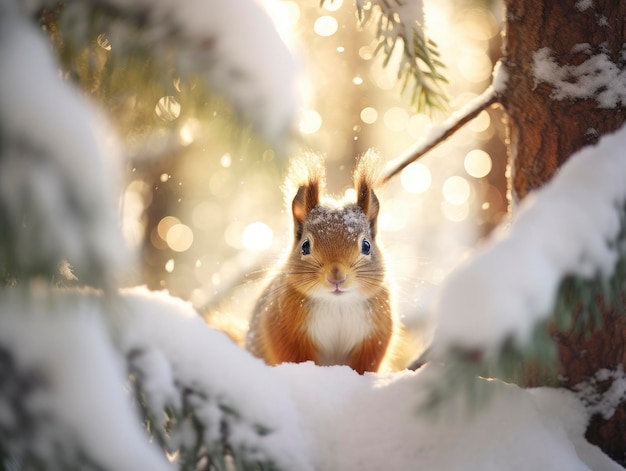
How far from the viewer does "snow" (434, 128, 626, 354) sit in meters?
0.48

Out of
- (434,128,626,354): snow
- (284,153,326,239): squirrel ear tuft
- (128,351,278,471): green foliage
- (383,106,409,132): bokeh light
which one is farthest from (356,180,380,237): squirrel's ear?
(383,106,409,132): bokeh light

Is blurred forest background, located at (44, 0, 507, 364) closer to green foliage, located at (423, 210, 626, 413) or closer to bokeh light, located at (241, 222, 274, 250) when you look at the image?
bokeh light, located at (241, 222, 274, 250)

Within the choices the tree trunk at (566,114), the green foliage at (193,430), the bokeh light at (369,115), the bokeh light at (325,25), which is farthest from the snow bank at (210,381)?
the bokeh light at (369,115)

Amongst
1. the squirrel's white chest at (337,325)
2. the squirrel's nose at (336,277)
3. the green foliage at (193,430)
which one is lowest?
the squirrel's white chest at (337,325)

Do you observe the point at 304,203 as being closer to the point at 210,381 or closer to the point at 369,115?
the point at 210,381

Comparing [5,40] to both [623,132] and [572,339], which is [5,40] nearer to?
[623,132]

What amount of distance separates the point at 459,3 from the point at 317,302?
0.76m

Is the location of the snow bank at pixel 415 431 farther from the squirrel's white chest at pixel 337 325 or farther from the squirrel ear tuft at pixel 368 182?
the squirrel ear tuft at pixel 368 182

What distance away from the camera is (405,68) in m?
1.09

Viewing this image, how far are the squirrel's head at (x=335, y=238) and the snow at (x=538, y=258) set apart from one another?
26.4 inches

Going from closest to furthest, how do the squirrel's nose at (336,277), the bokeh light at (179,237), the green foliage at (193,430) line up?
the green foliage at (193,430) < the squirrel's nose at (336,277) < the bokeh light at (179,237)

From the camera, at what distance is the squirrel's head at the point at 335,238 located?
49.5 inches

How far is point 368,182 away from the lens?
1350mm

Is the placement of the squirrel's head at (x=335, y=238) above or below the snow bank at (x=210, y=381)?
below
